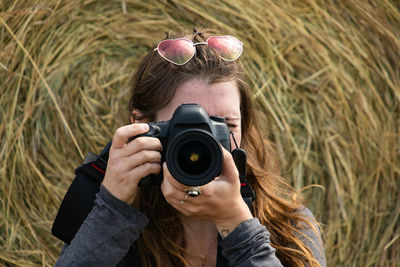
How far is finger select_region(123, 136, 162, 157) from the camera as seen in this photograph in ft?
2.94

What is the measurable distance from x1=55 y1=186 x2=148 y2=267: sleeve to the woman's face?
212mm

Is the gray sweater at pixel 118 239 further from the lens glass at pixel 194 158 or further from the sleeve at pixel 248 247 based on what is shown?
the lens glass at pixel 194 158

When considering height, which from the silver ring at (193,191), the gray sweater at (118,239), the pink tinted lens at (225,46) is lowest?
the gray sweater at (118,239)

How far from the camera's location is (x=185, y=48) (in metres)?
1.04

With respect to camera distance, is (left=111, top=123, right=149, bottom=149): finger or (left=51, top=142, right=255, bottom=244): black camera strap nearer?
(left=111, top=123, right=149, bottom=149): finger

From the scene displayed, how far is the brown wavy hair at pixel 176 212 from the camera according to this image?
104 cm

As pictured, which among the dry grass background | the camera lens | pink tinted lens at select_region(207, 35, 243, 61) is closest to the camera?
the camera lens

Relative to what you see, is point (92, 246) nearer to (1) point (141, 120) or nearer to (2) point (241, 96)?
(1) point (141, 120)

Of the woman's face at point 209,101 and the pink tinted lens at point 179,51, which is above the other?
the pink tinted lens at point 179,51

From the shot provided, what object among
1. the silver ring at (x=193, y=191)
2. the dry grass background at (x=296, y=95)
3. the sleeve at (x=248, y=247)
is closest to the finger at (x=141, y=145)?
the silver ring at (x=193, y=191)

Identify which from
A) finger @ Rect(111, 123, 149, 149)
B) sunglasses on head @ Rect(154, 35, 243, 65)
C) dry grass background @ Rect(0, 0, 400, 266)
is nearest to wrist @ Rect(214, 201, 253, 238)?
finger @ Rect(111, 123, 149, 149)

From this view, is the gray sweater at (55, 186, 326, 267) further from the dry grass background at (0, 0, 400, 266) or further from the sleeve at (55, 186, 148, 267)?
the dry grass background at (0, 0, 400, 266)

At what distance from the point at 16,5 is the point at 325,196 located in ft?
3.39

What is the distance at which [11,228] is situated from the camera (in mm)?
1423
